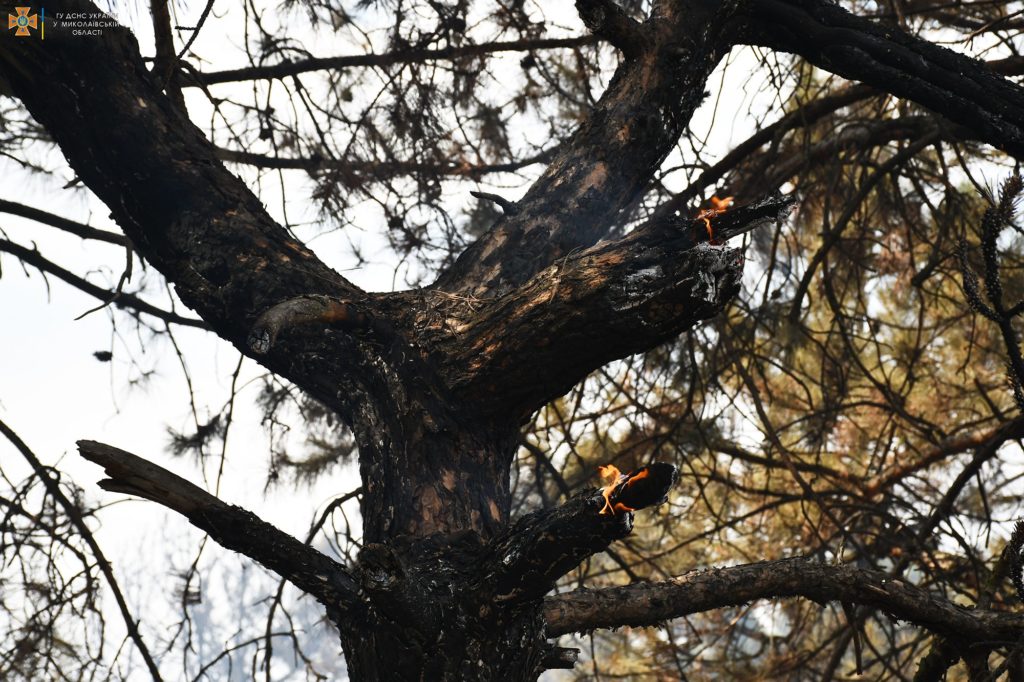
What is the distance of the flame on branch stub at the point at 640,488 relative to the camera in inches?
44.1

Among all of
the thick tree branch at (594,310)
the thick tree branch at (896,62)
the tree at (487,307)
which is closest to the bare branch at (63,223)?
the tree at (487,307)

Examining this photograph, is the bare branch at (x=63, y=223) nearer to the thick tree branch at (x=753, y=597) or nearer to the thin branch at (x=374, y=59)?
the thin branch at (x=374, y=59)

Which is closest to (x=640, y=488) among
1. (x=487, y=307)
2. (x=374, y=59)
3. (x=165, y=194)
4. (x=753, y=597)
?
(x=487, y=307)

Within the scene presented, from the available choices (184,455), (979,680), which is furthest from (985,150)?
(184,455)

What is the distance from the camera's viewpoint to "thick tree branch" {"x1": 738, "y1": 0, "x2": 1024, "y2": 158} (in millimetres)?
1715

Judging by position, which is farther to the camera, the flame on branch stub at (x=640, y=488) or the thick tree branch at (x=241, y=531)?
the thick tree branch at (x=241, y=531)

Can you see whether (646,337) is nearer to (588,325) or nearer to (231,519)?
(588,325)

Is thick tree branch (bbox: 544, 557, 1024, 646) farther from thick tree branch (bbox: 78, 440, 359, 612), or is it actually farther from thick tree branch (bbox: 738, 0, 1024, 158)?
thick tree branch (bbox: 738, 0, 1024, 158)

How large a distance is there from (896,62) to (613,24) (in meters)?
0.56

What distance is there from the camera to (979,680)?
1.65 meters

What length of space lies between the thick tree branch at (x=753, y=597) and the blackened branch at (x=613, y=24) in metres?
1.06

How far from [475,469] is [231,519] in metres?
0.43

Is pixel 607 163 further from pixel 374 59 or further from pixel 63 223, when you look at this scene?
pixel 63 223

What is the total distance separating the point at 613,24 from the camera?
1810 mm
